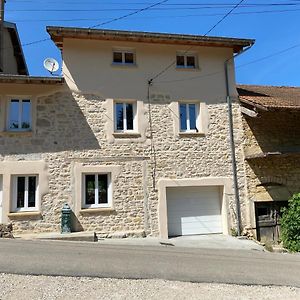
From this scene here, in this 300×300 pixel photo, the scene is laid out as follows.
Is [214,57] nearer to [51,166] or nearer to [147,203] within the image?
[147,203]

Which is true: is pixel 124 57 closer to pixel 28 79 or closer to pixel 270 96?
pixel 28 79

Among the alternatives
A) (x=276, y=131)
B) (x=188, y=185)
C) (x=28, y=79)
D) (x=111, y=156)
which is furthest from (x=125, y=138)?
(x=276, y=131)

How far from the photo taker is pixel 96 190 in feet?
42.5

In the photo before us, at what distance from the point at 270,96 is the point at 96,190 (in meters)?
8.33

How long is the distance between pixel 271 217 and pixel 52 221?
27.1ft

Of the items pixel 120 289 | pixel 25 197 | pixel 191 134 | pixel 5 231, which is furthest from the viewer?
pixel 191 134

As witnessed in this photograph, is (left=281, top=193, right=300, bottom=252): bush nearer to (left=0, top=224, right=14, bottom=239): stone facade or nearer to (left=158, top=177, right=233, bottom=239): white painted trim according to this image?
(left=158, top=177, right=233, bottom=239): white painted trim

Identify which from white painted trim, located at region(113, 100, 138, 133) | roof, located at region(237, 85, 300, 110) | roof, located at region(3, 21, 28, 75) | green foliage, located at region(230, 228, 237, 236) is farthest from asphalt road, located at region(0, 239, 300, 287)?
roof, located at region(3, 21, 28, 75)

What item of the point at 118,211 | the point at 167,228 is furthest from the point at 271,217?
the point at 118,211

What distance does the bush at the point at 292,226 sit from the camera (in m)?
12.5

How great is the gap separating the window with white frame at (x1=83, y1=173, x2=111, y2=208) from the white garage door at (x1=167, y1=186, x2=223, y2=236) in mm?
2328

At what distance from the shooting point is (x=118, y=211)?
12.8m

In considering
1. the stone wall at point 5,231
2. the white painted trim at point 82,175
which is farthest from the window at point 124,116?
the stone wall at point 5,231

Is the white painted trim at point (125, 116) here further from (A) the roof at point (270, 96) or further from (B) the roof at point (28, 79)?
(A) the roof at point (270, 96)
